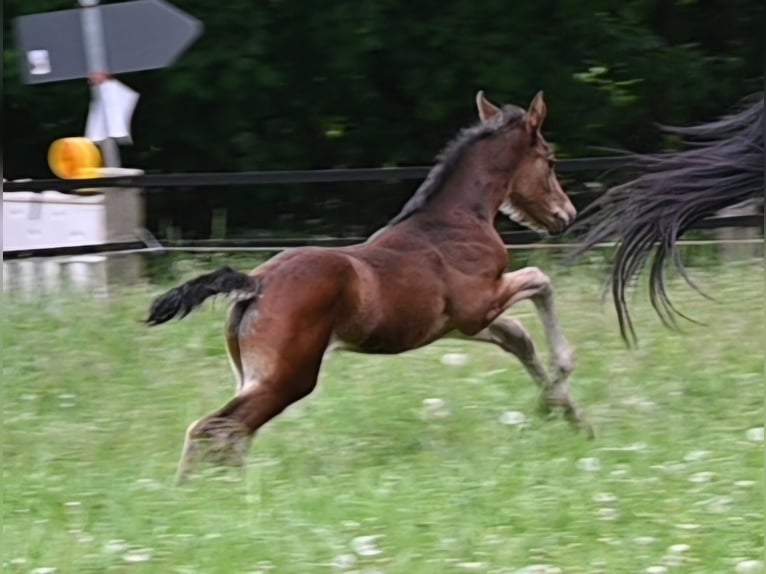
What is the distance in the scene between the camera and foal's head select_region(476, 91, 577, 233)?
18.9 feet

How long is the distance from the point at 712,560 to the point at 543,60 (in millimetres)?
7994

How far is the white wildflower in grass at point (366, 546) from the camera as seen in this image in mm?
4211

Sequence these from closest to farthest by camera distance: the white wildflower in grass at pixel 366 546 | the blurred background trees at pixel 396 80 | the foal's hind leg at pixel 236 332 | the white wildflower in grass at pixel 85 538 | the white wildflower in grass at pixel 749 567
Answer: the white wildflower in grass at pixel 749 567 → the white wildflower in grass at pixel 366 546 → the white wildflower in grass at pixel 85 538 → the foal's hind leg at pixel 236 332 → the blurred background trees at pixel 396 80

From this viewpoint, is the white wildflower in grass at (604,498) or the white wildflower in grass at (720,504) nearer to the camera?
the white wildflower in grass at (720,504)

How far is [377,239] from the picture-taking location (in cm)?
557

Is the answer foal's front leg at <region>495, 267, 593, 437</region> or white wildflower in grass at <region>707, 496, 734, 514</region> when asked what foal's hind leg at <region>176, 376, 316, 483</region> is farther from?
white wildflower in grass at <region>707, 496, 734, 514</region>

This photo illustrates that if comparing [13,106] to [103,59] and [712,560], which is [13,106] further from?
[712,560]

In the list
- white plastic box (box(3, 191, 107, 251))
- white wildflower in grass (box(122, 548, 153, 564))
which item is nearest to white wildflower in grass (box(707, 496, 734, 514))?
white wildflower in grass (box(122, 548, 153, 564))

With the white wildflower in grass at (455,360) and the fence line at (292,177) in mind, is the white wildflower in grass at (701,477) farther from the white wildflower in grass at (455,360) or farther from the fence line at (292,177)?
the fence line at (292,177)

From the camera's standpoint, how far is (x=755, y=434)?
17.7ft

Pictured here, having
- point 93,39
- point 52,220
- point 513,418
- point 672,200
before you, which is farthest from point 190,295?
point 52,220

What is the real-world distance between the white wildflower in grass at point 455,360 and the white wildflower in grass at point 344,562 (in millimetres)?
2509

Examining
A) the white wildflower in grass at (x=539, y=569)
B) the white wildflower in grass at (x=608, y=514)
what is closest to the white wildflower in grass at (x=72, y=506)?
the white wildflower in grass at (x=539, y=569)

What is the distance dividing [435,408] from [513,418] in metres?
0.39
